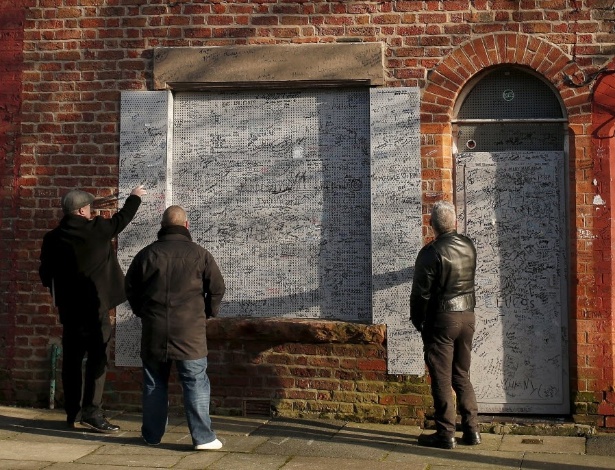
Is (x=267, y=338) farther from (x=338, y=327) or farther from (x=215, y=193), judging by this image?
(x=215, y=193)

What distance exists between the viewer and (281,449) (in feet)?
24.1

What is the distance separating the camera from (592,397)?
8125 mm

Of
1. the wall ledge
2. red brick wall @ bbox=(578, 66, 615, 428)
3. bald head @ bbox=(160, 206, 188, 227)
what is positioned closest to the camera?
bald head @ bbox=(160, 206, 188, 227)

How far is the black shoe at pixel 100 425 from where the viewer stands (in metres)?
7.83

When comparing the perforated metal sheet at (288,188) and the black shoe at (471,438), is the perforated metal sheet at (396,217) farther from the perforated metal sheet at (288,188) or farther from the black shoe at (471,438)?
the black shoe at (471,438)

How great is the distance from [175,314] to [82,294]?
1202 millimetres

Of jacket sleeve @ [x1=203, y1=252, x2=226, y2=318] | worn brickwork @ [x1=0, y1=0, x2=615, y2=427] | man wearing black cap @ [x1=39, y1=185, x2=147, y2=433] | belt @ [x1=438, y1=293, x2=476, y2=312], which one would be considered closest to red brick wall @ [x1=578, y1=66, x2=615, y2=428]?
worn brickwork @ [x1=0, y1=0, x2=615, y2=427]

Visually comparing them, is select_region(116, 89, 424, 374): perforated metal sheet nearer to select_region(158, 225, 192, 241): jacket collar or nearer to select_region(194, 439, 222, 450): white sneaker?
select_region(158, 225, 192, 241): jacket collar

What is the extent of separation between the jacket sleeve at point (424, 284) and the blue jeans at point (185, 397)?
5.53 feet

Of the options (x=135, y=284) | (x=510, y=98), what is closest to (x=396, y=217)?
(x=510, y=98)

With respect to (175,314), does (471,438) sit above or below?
below

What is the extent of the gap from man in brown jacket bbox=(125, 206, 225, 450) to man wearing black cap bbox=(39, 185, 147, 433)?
2.61ft

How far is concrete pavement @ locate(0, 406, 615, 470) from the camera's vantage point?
6.84 m

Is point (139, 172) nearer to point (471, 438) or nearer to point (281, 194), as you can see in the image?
point (281, 194)
